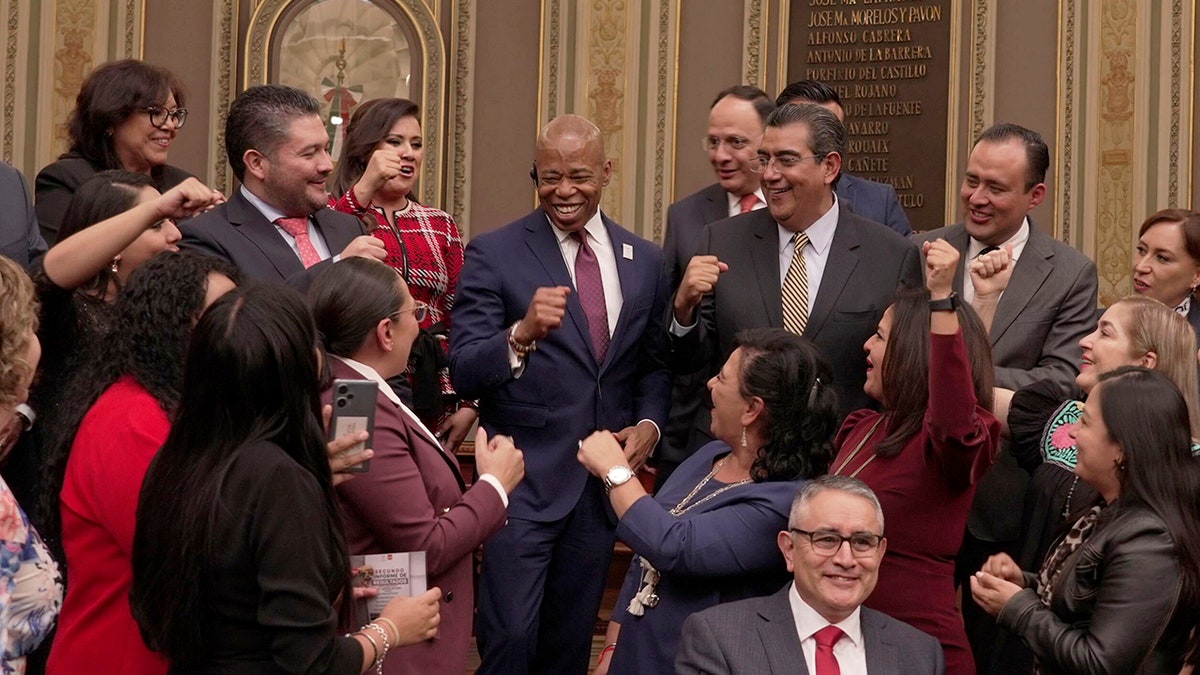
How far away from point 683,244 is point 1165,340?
1.61m

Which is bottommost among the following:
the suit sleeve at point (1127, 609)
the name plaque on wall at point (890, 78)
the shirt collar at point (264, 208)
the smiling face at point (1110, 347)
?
the suit sleeve at point (1127, 609)

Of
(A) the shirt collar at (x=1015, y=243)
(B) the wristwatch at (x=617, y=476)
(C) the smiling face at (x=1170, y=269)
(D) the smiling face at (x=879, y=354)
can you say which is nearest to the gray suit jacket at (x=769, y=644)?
(B) the wristwatch at (x=617, y=476)

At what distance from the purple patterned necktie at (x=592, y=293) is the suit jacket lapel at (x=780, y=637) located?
51.2 inches

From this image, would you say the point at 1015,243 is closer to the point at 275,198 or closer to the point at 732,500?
the point at 732,500

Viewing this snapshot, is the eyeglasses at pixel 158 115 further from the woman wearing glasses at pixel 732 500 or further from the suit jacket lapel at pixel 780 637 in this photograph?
the suit jacket lapel at pixel 780 637

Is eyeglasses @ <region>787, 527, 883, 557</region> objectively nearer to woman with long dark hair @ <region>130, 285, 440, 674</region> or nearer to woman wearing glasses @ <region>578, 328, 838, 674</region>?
woman wearing glasses @ <region>578, 328, 838, 674</region>

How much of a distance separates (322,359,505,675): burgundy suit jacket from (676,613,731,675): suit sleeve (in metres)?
0.45

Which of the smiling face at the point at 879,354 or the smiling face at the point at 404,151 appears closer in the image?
the smiling face at the point at 879,354

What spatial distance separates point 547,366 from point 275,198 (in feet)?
2.87

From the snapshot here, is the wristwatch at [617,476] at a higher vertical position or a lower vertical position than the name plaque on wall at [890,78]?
lower

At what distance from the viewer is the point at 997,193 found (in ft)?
15.0

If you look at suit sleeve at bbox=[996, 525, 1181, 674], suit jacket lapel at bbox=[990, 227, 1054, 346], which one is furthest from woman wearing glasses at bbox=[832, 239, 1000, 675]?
suit jacket lapel at bbox=[990, 227, 1054, 346]

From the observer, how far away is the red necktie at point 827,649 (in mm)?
3232

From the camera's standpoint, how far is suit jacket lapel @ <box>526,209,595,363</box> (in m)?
4.40
